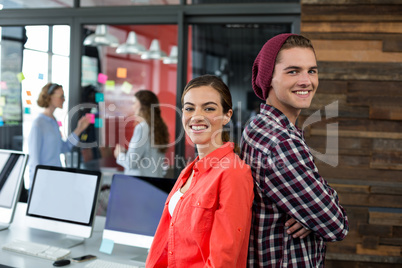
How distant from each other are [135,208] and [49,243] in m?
0.58

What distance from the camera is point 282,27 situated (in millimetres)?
3445

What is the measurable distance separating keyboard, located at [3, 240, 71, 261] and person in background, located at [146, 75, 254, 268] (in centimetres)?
69

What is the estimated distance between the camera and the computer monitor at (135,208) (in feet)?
6.58

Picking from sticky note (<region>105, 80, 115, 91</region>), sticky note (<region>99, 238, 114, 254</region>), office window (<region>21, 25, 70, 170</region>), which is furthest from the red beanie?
office window (<region>21, 25, 70, 170</region>)

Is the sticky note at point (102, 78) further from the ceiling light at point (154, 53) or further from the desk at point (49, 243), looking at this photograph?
the desk at point (49, 243)

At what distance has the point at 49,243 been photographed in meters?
2.26

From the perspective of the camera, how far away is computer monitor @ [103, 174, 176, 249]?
2006 millimetres

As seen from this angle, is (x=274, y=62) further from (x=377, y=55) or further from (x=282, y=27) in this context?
(x=282, y=27)

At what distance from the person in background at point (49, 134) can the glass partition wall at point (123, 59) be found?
3.0 inches

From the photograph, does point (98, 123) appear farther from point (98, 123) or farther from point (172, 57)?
point (172, 57)

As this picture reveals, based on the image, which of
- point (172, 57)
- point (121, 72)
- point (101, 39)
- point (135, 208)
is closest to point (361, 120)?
point (172, 57)

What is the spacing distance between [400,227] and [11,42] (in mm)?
3791

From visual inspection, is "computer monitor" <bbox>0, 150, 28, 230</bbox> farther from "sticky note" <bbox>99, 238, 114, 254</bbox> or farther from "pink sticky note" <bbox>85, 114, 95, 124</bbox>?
"pink sticky note" <bbox>85, 114, 95, 124</bbox>

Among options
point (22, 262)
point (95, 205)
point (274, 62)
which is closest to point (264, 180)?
point (274, 62)
